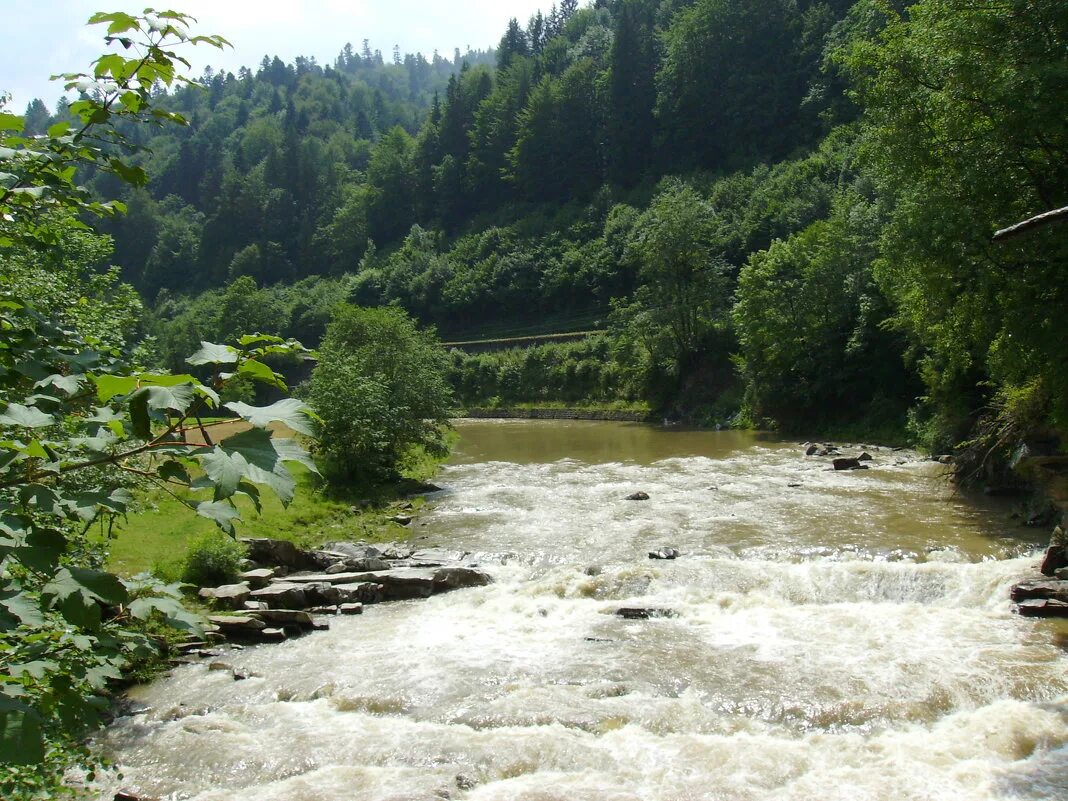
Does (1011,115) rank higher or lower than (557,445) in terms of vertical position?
higher

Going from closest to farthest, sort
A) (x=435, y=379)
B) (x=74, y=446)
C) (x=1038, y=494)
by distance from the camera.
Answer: (x=74, y=446)
(x=1038, y=494)
(x=435, y=379)

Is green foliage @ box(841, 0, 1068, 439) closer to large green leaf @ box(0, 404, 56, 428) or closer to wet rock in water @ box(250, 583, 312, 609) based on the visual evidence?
wet rock in water @ box(250, 583, 312, 609)

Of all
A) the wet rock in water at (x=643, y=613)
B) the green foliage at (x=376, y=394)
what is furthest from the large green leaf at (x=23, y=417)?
the green foliage at (x=376, y=394)

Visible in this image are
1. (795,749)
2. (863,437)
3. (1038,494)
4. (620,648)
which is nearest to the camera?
(795,749)

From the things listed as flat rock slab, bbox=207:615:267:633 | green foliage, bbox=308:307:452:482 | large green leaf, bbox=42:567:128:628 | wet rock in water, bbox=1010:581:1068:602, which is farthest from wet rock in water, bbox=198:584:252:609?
wet rock in water, bbox=1010:581:1068:602

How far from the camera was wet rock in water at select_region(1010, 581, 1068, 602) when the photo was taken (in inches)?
607

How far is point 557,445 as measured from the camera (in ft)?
143

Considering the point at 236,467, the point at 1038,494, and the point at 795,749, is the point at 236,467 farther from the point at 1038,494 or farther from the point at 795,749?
the point at 1038,494

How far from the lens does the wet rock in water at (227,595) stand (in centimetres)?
1677

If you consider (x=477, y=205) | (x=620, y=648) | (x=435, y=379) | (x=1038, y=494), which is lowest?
(x=620, y=648)

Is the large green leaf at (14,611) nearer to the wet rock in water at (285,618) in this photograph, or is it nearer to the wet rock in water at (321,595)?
the wet rock in water at (285,618)

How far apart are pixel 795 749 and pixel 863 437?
3047cm

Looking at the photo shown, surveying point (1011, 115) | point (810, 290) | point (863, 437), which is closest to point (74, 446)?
point (1011, 115)

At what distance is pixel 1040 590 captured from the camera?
15.6 metres
